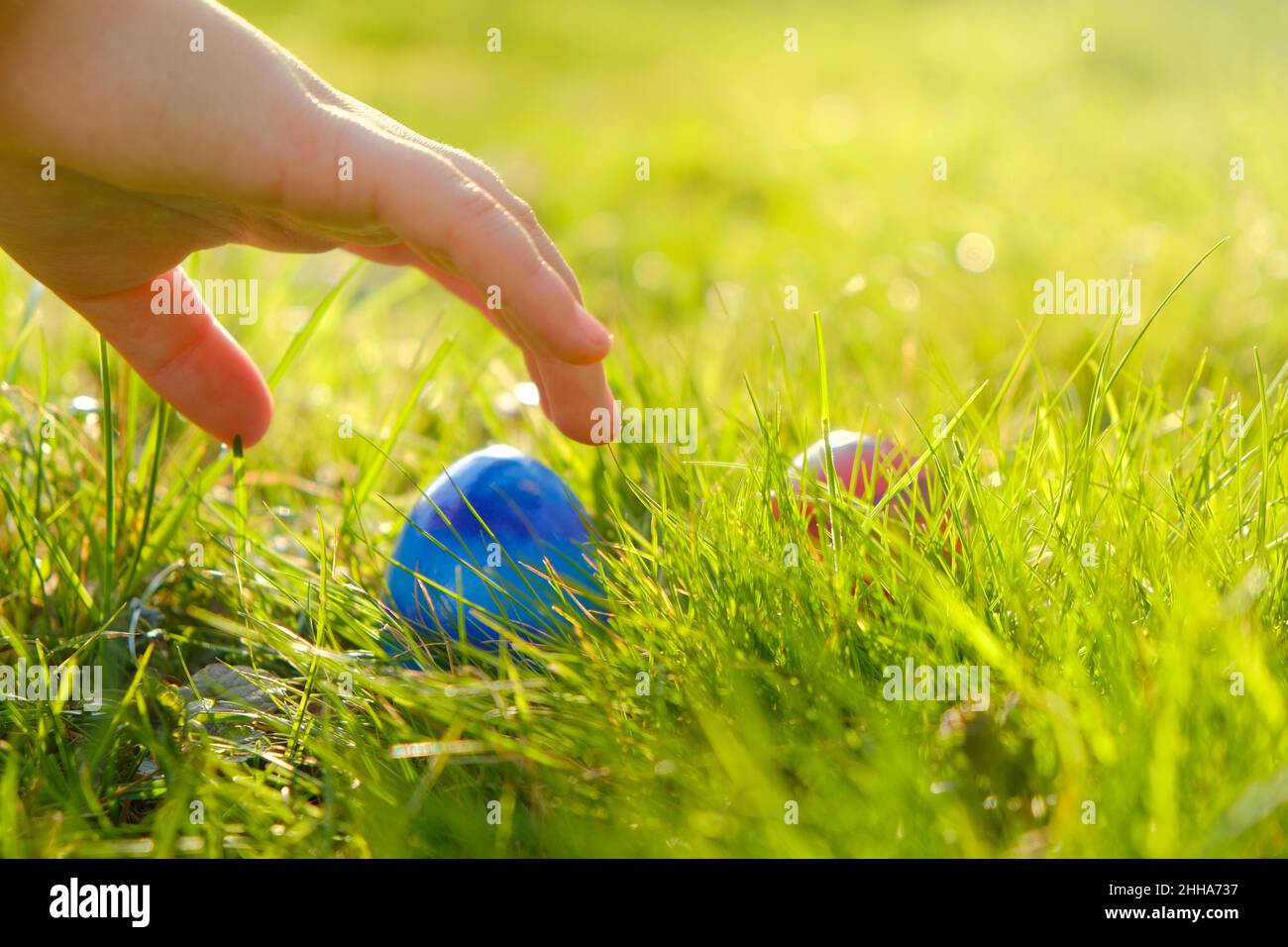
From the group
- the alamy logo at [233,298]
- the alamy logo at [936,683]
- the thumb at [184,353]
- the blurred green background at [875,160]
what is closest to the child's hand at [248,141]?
the thumb at [184,353]

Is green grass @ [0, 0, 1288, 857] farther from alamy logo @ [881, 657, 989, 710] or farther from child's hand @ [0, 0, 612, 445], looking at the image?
child's hand @ [0, 0, 612, 445]

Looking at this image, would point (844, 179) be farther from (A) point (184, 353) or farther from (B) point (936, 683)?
(B) point (936, 683)

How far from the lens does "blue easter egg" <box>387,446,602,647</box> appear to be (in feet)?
5.95

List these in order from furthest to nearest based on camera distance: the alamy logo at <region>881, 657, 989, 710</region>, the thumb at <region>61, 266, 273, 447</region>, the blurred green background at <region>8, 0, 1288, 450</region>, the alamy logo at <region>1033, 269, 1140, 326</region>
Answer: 1. the alamy logo at <region>1033, 269, 1140, 326</region>
2. the blurred green background at <region>8, 0, 1288, 450</region>
3. the thumb at <region>61, 266, 273, 447</region>
4. the alamy logo at <region>881, 657, 989, 710</region>

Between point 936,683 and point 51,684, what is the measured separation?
1.31 m

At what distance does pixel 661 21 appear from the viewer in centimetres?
1144
